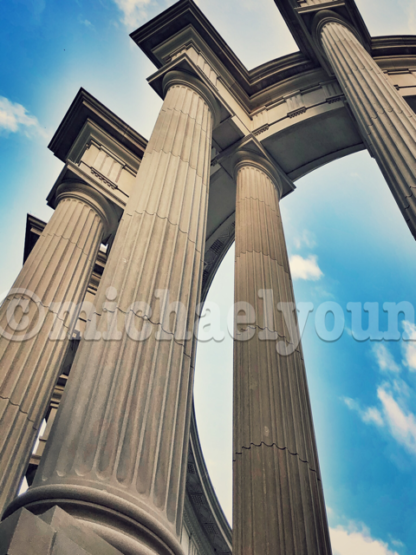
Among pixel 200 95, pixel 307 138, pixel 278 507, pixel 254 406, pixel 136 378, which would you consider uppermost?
pixel 307 138

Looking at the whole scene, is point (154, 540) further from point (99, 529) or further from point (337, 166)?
point (337, 166)

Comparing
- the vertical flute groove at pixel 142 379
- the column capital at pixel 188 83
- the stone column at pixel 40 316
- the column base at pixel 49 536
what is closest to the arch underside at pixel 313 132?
the column capital at pixel 188 83

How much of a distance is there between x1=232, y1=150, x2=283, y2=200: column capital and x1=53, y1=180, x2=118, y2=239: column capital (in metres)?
6.61

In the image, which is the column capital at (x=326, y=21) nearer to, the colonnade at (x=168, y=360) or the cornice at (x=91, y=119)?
the colonnade at (x=168, y=360)

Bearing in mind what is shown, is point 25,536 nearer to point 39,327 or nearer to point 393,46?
point 39,327

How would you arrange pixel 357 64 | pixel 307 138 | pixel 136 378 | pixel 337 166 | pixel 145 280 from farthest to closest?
1. pixel 337 166
2. pixel 307 138
3. pixel 357 64
4. pixel 145 280
5. pixel 136 378

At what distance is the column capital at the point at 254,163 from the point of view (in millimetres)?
22094


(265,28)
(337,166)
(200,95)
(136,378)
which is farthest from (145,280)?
(337,166)

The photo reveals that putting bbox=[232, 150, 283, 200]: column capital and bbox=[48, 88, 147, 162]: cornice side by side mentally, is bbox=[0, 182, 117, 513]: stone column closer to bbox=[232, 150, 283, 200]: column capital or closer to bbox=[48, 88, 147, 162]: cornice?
bbox=[48, 88, 147, 162]: cornice

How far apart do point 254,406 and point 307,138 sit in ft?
58.4

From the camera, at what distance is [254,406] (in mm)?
11922

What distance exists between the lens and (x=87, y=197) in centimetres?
2175

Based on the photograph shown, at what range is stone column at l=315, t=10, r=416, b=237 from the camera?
1228cm

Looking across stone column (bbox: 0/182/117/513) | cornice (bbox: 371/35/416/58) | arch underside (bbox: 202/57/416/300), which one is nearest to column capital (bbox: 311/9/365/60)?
cornice (bbox: 371/35/416/58)
